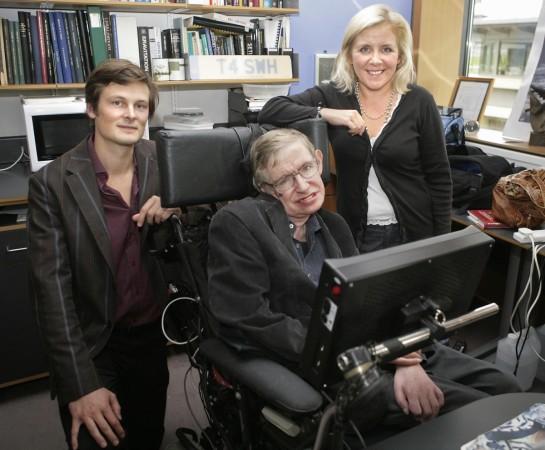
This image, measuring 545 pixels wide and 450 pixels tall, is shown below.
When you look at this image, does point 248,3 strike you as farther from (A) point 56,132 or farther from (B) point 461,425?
(B) point 461,425

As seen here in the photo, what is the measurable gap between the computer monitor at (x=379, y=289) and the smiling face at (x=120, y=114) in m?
0.94

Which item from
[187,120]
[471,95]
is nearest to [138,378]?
[187,120]

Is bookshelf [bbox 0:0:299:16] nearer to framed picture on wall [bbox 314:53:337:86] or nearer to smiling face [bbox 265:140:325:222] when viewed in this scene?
framed picture on wall [bbox 314:53:337:86]

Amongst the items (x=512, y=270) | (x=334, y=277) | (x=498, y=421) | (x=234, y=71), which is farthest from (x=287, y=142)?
(x=234, y=71)

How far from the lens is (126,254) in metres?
1.60

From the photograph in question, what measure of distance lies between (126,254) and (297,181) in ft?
1.95

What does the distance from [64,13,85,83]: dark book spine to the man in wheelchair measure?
1.48 metres

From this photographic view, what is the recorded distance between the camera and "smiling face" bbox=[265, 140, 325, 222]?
142cm

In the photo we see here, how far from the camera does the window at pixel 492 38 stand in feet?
10.3

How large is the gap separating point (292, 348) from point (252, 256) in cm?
26

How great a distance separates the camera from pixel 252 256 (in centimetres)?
135

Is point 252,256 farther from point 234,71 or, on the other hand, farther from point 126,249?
point 234,71

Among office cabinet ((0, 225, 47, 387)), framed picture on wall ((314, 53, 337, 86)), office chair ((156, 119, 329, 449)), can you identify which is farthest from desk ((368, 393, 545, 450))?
framed picture on wall ((314, 53, 337, 86))

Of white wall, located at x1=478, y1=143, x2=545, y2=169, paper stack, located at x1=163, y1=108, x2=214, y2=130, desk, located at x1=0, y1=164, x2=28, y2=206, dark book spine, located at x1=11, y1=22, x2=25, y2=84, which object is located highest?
dark book spine, located at x1=11, y1=22, x2=25, y2=84
